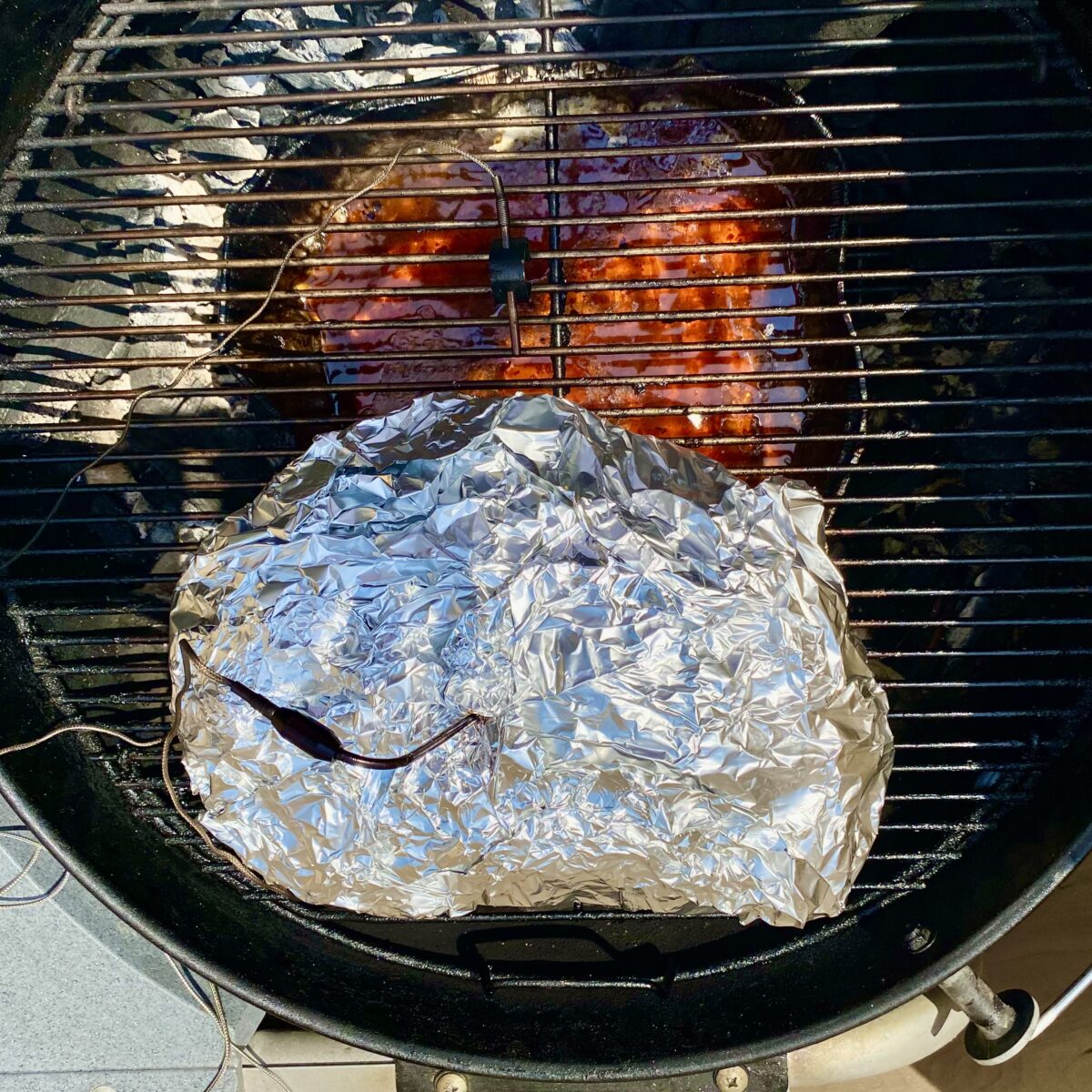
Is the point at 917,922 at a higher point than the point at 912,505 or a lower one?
lower

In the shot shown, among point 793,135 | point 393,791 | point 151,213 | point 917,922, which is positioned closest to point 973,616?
point 917,922

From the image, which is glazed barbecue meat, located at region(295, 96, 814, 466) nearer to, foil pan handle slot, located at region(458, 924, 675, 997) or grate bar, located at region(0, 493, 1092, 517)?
grate bar, located at region(0, 493, 1092, 517)

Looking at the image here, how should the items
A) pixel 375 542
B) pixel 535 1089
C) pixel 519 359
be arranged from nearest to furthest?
pixel 375 542
pixel 535 1089
pixel 519 359

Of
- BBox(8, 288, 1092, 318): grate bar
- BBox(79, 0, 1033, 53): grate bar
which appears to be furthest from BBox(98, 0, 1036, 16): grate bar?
BBox(8, 288, 1092, 318): grate bar

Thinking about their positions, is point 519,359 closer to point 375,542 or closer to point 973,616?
point 375,542

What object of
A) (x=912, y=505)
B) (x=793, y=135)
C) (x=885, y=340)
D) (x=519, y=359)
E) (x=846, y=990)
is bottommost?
(x=846, y=990)

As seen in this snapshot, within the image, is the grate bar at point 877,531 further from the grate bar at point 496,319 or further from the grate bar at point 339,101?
the grate bar at point 339,101

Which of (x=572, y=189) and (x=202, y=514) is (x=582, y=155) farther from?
(x=202, y=514)
